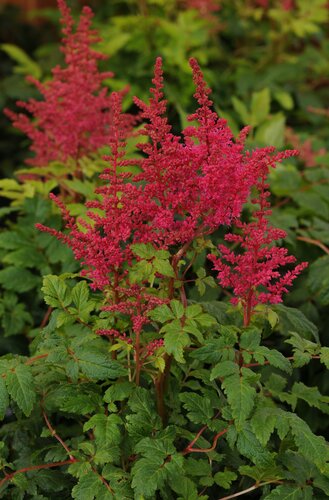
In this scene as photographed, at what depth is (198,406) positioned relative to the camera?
1.58 meters

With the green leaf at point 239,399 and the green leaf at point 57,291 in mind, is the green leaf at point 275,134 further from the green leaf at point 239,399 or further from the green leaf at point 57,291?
the green leaf at point 239,399

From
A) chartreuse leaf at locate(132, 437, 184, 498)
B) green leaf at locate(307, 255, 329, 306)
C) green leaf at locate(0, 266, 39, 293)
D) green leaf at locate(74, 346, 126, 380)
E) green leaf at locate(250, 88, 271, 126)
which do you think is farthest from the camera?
green leaf at locate(250, 88, 271, 126)

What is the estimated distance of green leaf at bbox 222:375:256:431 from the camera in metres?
1.42

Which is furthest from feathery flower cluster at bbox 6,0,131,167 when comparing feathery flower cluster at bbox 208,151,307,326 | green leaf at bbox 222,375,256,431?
green leaf at bbox 222,375,256,431

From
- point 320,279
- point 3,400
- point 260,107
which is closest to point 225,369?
point 3,400

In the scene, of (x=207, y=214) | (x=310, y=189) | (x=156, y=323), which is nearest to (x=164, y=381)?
(x=156, y=323)

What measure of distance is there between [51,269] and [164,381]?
28.5 inches

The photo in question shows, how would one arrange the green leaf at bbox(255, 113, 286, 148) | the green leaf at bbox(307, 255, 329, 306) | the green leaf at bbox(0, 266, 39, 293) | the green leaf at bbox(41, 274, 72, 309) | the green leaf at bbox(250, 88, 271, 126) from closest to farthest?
the green leaf at bbox(41, 274, 72, 309)
the green leaf at bbox(307, 255, 329, 306)
the green leaf at bbox(0, 266, 39, 293)
the green leaf at bbox(255, 113, 286, 148)
the green leaf at bbox(250, 88, 271, 126)

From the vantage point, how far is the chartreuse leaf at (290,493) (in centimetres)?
154

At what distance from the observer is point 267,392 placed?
185 cm

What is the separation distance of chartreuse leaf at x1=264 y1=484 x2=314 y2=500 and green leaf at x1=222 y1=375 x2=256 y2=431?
19cm

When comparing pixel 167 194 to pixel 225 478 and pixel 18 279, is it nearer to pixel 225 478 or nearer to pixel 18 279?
pixel 225 478

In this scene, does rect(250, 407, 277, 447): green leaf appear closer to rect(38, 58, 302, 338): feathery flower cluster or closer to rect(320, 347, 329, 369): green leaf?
rect(320, 347, 329, 369): green leaf

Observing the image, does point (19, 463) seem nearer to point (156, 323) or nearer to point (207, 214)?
point (156, 323)
